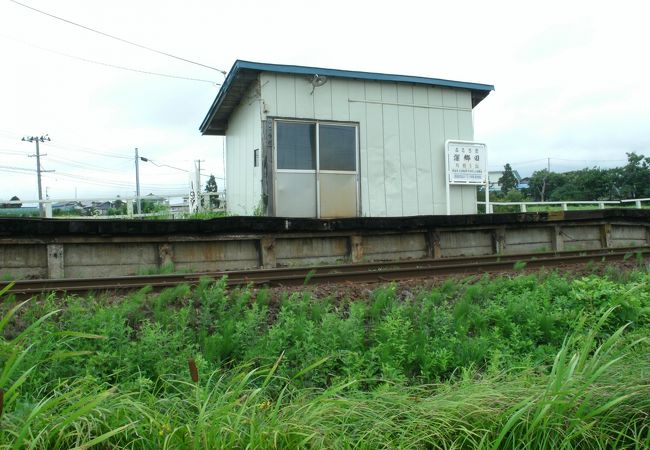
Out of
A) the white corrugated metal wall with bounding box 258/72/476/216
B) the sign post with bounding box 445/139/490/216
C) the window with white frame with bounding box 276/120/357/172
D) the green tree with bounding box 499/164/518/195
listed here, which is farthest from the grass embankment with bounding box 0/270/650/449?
the green tree with bounding box 499/164/518/195

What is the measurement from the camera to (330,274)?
8.18 m

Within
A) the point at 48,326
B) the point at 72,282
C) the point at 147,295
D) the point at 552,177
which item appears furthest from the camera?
the point at 552,177

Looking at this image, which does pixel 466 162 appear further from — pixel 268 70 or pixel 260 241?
pixel 260 241

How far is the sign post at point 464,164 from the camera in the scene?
1386 centimetres

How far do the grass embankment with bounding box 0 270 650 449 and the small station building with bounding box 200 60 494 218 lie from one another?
5.97 m

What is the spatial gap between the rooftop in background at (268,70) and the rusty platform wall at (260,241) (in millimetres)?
4151

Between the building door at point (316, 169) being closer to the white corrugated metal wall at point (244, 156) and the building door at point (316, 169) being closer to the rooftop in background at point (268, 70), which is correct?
the white corrugated metal wall at point (244, 156)

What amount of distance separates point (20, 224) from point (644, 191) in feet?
131

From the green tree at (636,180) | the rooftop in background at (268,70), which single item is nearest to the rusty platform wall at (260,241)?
the rooftop in background at (268,70)

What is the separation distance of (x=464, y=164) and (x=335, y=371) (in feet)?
34.7

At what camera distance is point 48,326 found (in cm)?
459

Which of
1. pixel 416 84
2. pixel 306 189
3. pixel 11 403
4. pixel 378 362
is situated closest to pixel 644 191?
pixel 416 84

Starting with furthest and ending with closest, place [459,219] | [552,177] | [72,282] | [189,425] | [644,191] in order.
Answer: [552,177] → [644,191] → [459,219] → [72,282] → [189,425]

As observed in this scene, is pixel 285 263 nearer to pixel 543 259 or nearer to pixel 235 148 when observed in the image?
pixel 543 259
